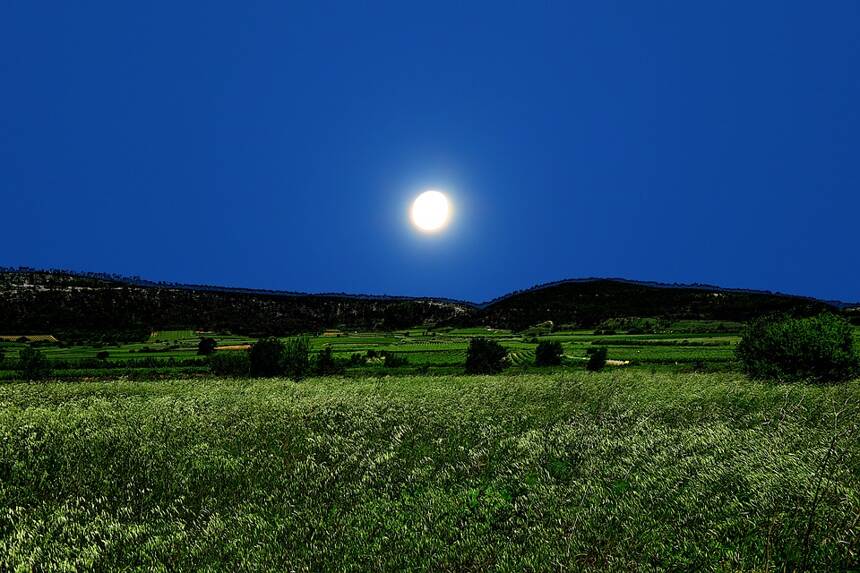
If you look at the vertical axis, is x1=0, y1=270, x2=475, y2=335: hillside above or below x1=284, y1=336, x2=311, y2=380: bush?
above

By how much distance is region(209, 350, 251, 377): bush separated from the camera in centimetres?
6100

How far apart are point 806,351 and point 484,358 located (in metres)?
32.5

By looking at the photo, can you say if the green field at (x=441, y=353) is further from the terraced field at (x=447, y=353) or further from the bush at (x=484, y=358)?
the bush at (x=484, y=358)

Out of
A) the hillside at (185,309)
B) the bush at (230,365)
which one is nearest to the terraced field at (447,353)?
the bush at (230,365)

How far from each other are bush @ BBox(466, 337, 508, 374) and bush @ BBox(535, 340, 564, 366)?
616 centimetres

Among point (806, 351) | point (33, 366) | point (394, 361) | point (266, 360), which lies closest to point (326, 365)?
point (266, 360)

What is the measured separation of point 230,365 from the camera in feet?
204

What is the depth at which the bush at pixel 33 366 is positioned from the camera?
188ft

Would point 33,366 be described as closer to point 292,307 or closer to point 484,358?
point 484,358

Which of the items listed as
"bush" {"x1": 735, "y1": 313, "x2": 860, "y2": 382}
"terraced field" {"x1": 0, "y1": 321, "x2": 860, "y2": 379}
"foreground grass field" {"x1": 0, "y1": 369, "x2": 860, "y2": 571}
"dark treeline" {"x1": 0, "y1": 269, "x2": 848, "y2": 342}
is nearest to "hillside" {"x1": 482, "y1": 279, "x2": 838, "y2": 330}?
"dark treeline" {"x1": 0, "y1": 269, "x2": 848, "y2": 342}

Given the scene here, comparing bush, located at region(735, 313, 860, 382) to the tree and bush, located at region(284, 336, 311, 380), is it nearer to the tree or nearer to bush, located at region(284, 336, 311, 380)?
bush, located at region(284, 336, 311, 380)

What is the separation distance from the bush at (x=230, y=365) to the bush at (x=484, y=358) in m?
30.1

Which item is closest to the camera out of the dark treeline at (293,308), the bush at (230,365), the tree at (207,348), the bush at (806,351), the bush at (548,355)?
the bush at (806,351)

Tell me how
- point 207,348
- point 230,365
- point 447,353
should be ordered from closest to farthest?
point 230,365
point 447,353
point 207,348
